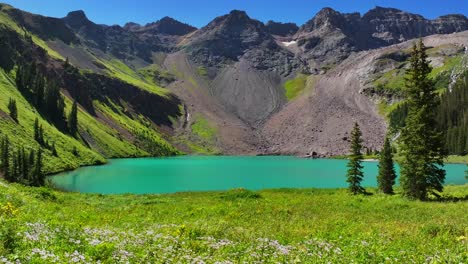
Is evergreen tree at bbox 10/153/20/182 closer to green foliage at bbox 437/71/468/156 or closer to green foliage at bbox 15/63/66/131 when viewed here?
green foliage at bbox 15/63/66/131

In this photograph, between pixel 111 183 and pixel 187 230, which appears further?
pixel 111 183

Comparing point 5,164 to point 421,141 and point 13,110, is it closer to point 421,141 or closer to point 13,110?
point 13,110

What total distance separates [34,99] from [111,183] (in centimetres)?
9562

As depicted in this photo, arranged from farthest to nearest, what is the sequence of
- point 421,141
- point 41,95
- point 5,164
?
point 41,95
point 5,164
point 421,141

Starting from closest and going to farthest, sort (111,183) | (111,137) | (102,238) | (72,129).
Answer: (102,238), (111,183), (72,129), (111,137)

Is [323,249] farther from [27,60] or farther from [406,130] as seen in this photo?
[27,60]

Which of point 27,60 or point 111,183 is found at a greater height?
point 27,60

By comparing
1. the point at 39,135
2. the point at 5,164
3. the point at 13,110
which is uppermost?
the point at 13,110

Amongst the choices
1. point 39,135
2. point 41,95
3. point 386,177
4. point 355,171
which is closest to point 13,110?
point 39,135

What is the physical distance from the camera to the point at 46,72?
197 meters

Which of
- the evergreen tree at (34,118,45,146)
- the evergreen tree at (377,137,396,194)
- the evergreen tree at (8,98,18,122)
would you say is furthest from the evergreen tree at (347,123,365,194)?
the evergreen tree at (8,98,18,122)

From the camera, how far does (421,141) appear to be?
37188mm

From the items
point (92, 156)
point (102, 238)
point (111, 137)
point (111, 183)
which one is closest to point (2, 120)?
point (92, 156)

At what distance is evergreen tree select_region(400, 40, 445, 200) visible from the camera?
36656 mm
